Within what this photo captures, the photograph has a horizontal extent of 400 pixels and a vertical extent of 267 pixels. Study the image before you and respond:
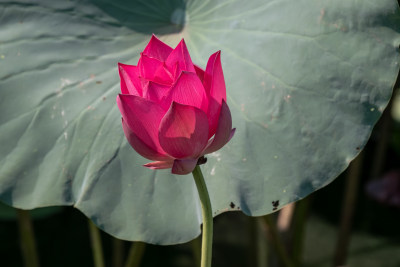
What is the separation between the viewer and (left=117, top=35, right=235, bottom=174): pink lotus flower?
46 cm

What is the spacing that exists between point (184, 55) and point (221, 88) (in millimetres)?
44

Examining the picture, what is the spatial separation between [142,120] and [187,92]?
4 cm

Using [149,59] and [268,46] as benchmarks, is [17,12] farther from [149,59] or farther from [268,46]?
[149,59]

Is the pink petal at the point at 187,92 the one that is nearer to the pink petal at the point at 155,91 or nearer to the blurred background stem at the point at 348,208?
the pink petal at the point at 155,91

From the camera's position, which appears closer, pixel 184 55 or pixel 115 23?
pixel 184 55

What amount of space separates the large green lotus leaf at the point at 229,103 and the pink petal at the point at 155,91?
0.34 meters

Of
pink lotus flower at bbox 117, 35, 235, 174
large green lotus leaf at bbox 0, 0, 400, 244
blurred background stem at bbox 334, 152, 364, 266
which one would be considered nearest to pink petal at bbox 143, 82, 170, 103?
pink lotus flower at bbox 117, 35, 235, 174

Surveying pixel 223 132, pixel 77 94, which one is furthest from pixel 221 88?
pixel 77 94

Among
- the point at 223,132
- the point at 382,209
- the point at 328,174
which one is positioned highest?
the point at 223,132

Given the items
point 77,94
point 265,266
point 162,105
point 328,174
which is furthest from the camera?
point 265,266

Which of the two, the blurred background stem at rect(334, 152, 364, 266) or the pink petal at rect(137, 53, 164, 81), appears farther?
the blurred background stem at rect(334, 152, 364, 266)

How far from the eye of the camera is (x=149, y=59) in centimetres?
49

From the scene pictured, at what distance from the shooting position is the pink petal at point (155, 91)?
0.47 m

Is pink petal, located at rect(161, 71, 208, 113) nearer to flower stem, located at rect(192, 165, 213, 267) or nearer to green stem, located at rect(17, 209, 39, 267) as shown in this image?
flower stem, located at rect(192, 165, 213, 267)
